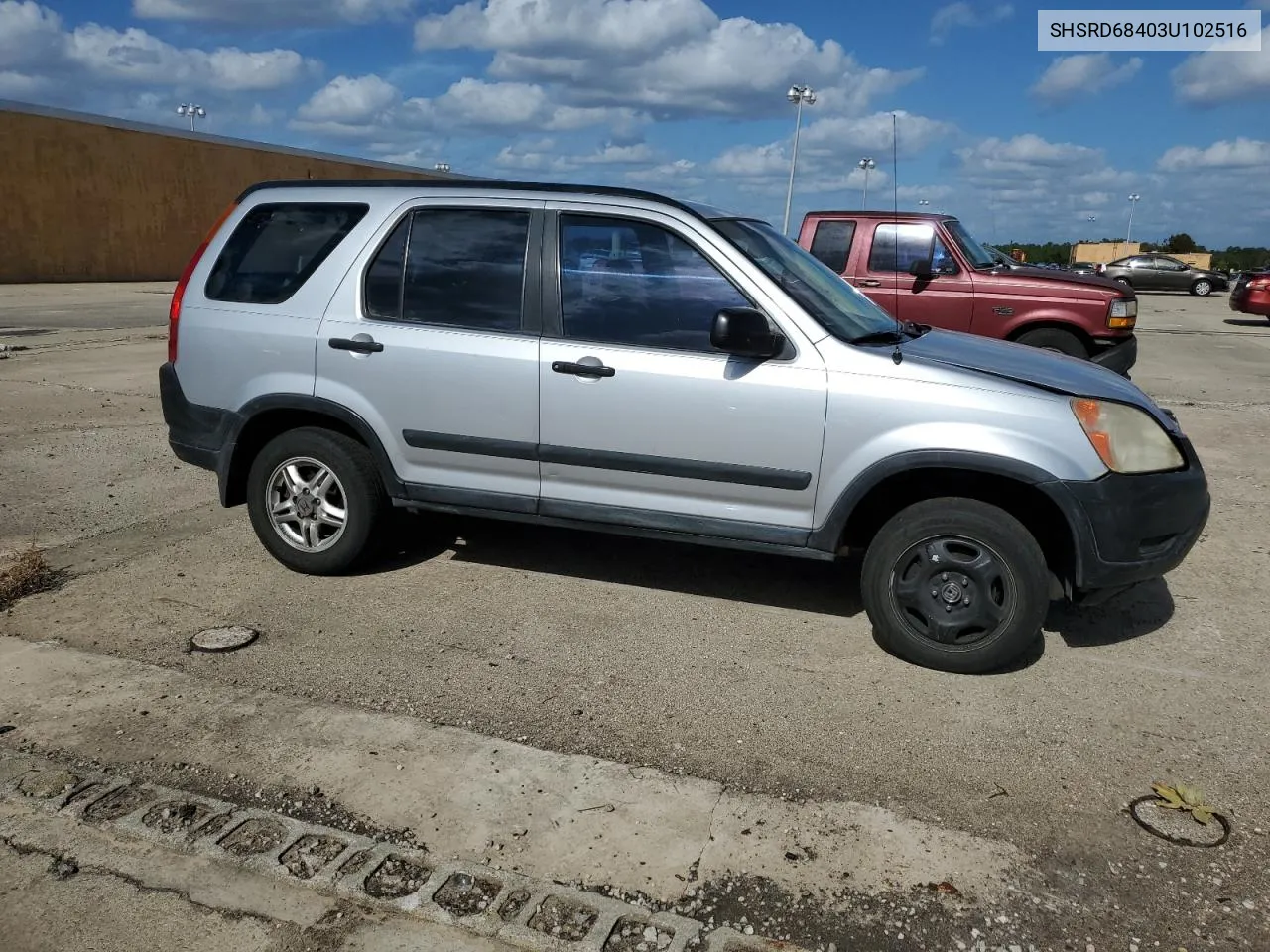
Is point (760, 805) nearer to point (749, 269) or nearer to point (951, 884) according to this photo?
point (951, 884)

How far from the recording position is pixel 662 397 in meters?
4.20

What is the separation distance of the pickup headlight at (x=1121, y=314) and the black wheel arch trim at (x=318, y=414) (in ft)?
23.9

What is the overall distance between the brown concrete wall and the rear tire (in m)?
25.9

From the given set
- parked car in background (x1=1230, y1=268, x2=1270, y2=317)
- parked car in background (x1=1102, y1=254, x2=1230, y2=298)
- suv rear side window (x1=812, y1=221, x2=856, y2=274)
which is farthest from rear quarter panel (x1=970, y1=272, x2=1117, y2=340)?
parked car in background (x1=1102, y1=254, x2=1230, y2=298)

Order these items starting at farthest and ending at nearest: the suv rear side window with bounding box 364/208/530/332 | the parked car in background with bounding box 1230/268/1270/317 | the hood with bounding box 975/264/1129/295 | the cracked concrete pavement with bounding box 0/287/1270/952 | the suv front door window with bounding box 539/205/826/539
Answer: the parked car in background with bounding box 1230/268/1270/317 < the hood with bounding box 975/264/1129/295 < the suv rear side window with bounding box 364/208/530/332 < the suv front door window with bounding box 539/205/826/539 < the cracked concrete pavement with bounding box 0/287/1270/952

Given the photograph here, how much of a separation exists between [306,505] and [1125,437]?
370cm

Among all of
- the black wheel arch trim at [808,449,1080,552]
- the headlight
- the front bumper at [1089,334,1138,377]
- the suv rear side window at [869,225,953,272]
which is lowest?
the black wheel arch trim at [808,449,1080,552]

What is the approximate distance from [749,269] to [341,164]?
1675 inches

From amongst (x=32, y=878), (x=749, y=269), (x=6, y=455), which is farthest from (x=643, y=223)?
(x=6, y=455)

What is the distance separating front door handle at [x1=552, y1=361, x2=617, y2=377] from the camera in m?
4.26

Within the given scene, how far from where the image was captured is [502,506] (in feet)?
15.1

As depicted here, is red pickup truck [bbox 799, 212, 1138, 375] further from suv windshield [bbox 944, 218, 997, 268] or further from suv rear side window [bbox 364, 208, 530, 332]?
suv rear side window [bbox 364, 208, 530, 332]

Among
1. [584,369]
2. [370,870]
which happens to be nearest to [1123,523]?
[584,369]

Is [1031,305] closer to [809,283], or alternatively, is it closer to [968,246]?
[968,246]
